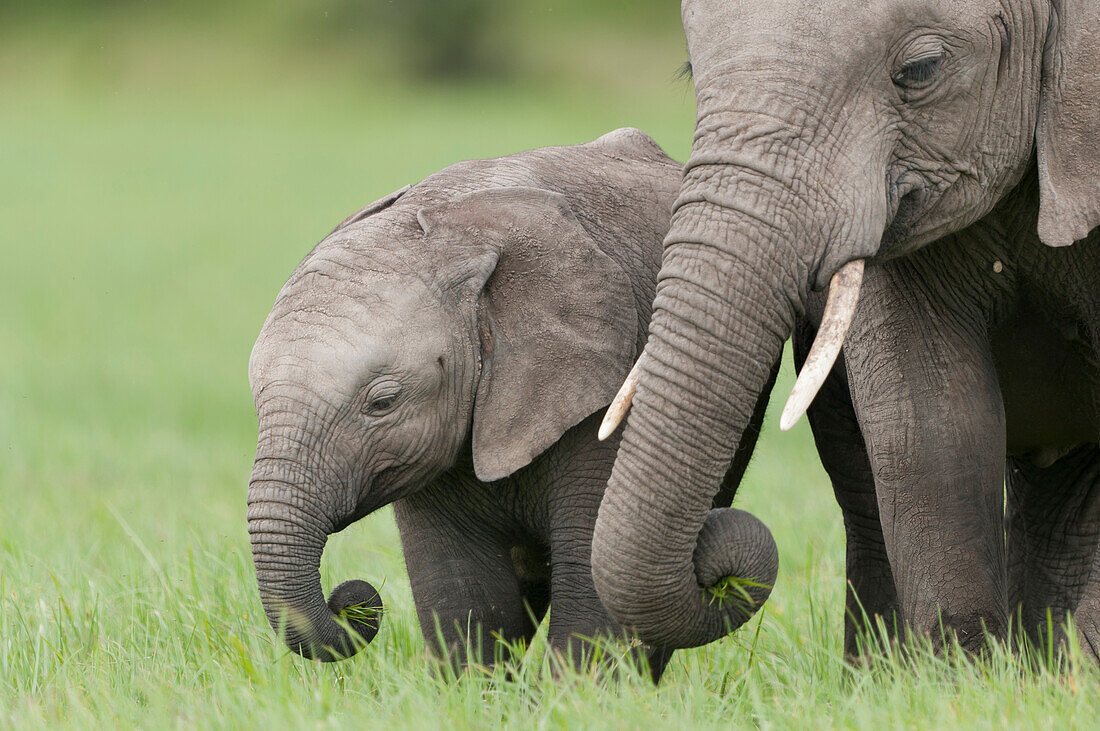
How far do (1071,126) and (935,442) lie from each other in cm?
105

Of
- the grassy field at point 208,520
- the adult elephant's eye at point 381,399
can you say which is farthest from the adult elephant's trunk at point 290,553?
the adult elephant's eye at point 381,399

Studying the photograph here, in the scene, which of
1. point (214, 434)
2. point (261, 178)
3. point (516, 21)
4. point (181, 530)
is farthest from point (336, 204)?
point (516, 21)

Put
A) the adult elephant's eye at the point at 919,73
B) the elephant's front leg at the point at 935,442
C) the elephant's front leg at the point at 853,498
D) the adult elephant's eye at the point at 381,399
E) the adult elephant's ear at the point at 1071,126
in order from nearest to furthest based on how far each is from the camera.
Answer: the adult elephant's eye at the point at 919,73 → the adult elephant's ear at the point at 1071,126 → the adult elephant's eye at the point at 381,399 → the elephant's front leg at the point at 935,442 → the elephant's front leg at the point at 853,498

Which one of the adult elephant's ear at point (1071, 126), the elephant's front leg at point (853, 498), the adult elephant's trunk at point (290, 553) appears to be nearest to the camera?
the adult elephant's ear at point (1071, 126)

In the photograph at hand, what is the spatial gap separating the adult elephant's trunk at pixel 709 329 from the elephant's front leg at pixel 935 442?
0.85m

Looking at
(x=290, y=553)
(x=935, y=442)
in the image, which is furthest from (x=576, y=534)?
(x=935, y=442)

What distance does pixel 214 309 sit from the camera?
18.4m

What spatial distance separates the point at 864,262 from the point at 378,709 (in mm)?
1653

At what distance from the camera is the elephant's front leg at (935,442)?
462 centimetres

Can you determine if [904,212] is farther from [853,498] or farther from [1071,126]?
[853,498]

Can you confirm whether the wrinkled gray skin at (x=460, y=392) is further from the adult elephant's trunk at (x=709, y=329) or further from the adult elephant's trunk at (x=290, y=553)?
the adult elephant's trunk at (x=709, y=329)

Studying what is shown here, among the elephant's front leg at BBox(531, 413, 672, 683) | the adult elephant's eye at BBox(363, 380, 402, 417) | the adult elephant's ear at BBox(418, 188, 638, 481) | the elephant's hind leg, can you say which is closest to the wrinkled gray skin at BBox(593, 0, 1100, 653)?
the elephant's front leg at BBox(531, 413, 672, 683)

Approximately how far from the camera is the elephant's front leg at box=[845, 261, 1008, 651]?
462 cm

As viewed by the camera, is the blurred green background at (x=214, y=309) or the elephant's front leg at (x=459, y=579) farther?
the elephant's front leg at (x=459, y=579)
